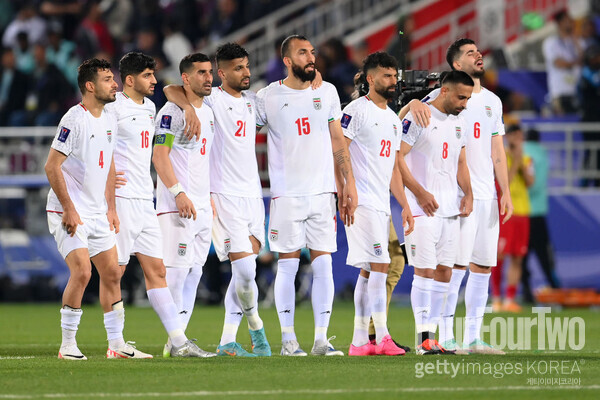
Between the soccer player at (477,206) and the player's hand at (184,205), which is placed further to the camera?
the soccer player at (477,206)

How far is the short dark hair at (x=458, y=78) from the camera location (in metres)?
11.3

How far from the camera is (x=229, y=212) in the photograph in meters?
11.1

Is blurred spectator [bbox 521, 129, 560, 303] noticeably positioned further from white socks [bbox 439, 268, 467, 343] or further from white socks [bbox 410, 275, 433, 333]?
white socks [bbox 410, 275, 433, 333]

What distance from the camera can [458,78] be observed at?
1132 cm

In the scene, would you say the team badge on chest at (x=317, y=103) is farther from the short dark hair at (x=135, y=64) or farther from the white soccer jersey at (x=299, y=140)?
the short dark hair at (x=135, y=64)

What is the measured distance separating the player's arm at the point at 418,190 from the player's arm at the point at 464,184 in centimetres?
39

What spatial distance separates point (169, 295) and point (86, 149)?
4.83 feet

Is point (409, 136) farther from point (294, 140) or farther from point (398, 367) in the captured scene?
point (398, 367)

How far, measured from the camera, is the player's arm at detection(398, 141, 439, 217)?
11312mm

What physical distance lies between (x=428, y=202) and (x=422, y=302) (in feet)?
3.06

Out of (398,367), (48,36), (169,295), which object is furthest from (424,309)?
(48,36)

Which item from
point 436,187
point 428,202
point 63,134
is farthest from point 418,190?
point 63,134

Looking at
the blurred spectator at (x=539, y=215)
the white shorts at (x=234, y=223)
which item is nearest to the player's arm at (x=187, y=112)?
the white shorts at (x=234, y=223)

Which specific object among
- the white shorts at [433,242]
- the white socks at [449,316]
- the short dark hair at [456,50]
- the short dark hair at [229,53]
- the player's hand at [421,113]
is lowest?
the white socks at [449,316]
